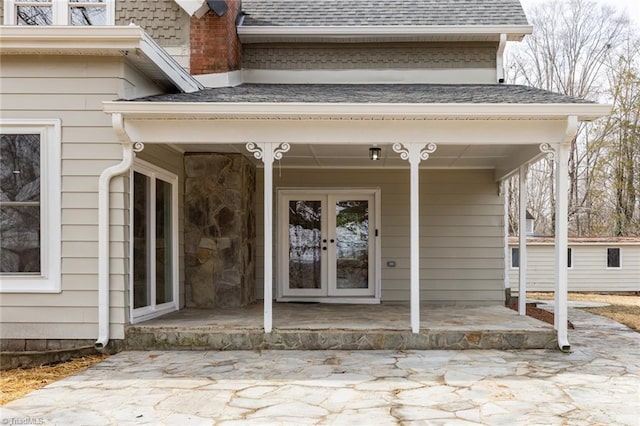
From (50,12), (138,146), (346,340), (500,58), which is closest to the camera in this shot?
(138,146)

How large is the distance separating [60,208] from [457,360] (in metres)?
4.31

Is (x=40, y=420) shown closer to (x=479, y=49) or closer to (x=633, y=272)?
(x=479, y=49)

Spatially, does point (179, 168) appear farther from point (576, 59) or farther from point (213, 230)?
point (576, 59)

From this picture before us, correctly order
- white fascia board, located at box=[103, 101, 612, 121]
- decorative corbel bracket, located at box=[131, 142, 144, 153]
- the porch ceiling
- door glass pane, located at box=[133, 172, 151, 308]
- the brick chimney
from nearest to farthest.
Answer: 1. white fascia board, located at box=[103, 101, 612, 121]
2. decorative corbel bracket, located at box=[131, 142, 144, 153]
3. door glass pane, located at box=[133, 172, 151, 308]
4. the porch ceiling
5. the brick chimney

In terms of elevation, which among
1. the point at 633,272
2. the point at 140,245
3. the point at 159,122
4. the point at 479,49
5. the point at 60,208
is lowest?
the point at 633,272

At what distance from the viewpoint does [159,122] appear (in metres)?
5.98

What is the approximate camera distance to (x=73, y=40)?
5625 millimetres

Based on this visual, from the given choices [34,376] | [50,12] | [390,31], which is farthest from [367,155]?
[34,376]

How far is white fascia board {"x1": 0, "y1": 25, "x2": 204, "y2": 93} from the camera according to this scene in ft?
18.3

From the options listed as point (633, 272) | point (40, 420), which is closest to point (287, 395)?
point (40, 420)

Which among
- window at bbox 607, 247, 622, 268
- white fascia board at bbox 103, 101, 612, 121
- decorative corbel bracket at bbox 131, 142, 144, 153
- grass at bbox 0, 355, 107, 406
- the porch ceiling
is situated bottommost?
grass at bbox 0, 355, 107, 406

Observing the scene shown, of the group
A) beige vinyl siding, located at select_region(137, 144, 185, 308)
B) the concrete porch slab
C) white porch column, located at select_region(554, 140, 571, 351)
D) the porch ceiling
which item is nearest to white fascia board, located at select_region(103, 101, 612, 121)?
white porch column, located at select_region(554, 140, 571, 351)

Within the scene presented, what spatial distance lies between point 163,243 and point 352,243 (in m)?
3.22

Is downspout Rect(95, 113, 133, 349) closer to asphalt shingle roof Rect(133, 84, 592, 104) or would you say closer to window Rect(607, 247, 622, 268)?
asphalt shingle roof Rect(133, 84, 592, 104)
